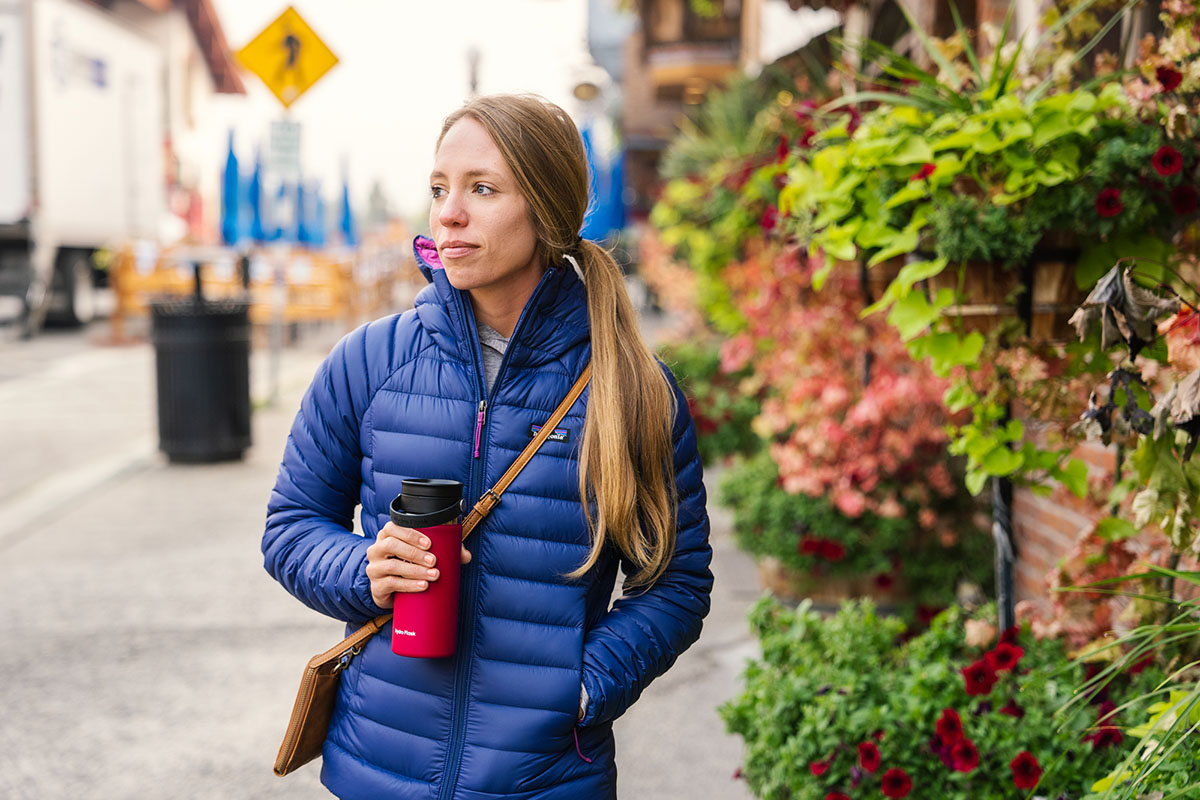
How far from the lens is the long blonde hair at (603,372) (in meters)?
1.94

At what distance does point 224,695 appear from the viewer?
4344 millimetres

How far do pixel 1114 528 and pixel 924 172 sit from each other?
0.98 metres

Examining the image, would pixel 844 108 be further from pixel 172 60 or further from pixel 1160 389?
pixel 172 60

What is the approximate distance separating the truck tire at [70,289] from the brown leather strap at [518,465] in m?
19.3

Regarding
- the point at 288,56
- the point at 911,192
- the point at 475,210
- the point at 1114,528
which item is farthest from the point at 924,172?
the point at 288,56

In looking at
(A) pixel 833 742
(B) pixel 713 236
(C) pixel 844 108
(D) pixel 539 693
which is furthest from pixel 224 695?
(B) pixel 713 236

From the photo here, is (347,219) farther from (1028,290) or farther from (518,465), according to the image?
(518,465)

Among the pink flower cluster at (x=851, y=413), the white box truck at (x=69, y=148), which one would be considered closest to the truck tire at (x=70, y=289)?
the white box truck at (x=69, y=148)

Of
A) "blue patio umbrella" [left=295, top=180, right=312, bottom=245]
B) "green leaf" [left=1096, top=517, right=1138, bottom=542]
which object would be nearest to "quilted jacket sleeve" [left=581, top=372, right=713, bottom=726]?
"green leaf" [left=1096, top=517, right=1138, bottom=542]

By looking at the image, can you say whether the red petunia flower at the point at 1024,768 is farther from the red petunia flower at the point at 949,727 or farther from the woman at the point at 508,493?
the woman at the point at 508,493

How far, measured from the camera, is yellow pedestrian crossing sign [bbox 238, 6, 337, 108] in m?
9.44

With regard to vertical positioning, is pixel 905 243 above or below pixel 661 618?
above

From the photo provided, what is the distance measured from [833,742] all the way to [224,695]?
247 centimetres

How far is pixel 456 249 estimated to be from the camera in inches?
76.9
